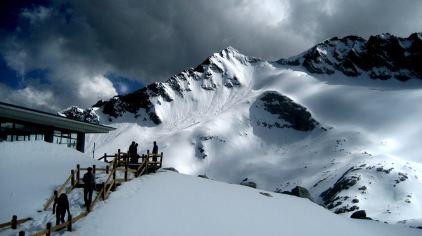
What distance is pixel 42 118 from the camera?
119 feet

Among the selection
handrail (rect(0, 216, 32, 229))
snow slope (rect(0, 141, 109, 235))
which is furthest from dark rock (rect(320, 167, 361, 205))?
handrail (rect(0, 216, 32, 229))

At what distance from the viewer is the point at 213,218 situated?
61.6 feet

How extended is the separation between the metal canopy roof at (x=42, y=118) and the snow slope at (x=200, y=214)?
556 inches

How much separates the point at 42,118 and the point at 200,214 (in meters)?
23.8

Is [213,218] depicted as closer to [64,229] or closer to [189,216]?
[189,216]

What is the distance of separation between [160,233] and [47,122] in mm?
27636

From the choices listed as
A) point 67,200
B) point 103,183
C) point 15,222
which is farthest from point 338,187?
point 15,222

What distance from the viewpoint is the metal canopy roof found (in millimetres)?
31133

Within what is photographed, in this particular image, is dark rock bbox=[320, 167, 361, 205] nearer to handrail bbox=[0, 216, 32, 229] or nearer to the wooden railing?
the wooden railing

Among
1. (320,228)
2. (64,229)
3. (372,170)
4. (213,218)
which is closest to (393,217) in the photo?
(372,170)

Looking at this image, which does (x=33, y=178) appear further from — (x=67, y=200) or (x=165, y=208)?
(x=165, y=208)

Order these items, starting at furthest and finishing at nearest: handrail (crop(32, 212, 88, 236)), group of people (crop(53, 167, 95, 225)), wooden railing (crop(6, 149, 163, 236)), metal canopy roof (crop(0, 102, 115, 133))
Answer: metal canopy roof (crop(0, 102, 115, 133)) → group of people (crop(53, 167, 95, 225)) → wooden railing (crop(6, 149, 163, 236)) → handrail (crop(32, 212, 88, 236))

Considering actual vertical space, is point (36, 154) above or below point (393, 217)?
above

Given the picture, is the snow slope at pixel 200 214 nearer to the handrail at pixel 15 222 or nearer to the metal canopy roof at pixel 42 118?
the handrail at pixel 15 222
